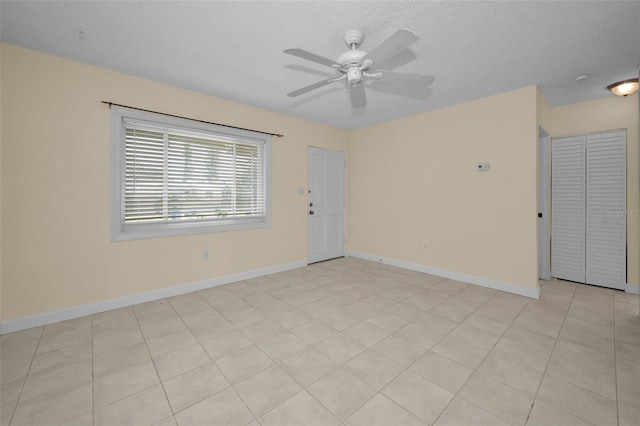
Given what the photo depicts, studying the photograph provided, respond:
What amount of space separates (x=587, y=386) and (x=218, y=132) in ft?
14.7

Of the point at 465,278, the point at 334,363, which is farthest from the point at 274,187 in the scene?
the point at 465,278

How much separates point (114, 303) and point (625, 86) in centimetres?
638

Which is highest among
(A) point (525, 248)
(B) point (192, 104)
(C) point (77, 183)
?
(B) point (192, 104)

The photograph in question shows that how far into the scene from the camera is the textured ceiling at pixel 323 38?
1997 mm

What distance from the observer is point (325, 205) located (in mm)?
5340

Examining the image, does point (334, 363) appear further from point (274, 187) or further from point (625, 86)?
point (625, 86)

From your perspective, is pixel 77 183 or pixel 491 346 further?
pixel 77 183

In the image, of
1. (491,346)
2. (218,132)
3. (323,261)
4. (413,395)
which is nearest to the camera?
(413,395)

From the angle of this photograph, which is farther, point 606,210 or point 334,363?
point 606,210

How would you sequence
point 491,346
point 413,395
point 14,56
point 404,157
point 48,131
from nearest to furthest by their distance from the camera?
point 413,395 < point 491,346 < point 14,56 < point 48,131 < point 404,157

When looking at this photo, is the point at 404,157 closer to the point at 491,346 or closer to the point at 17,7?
the point at 491,346

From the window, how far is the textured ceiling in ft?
2.06

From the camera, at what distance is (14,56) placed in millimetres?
2494

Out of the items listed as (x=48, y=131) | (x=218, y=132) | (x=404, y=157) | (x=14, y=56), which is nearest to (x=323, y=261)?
(x=404, y=157)
